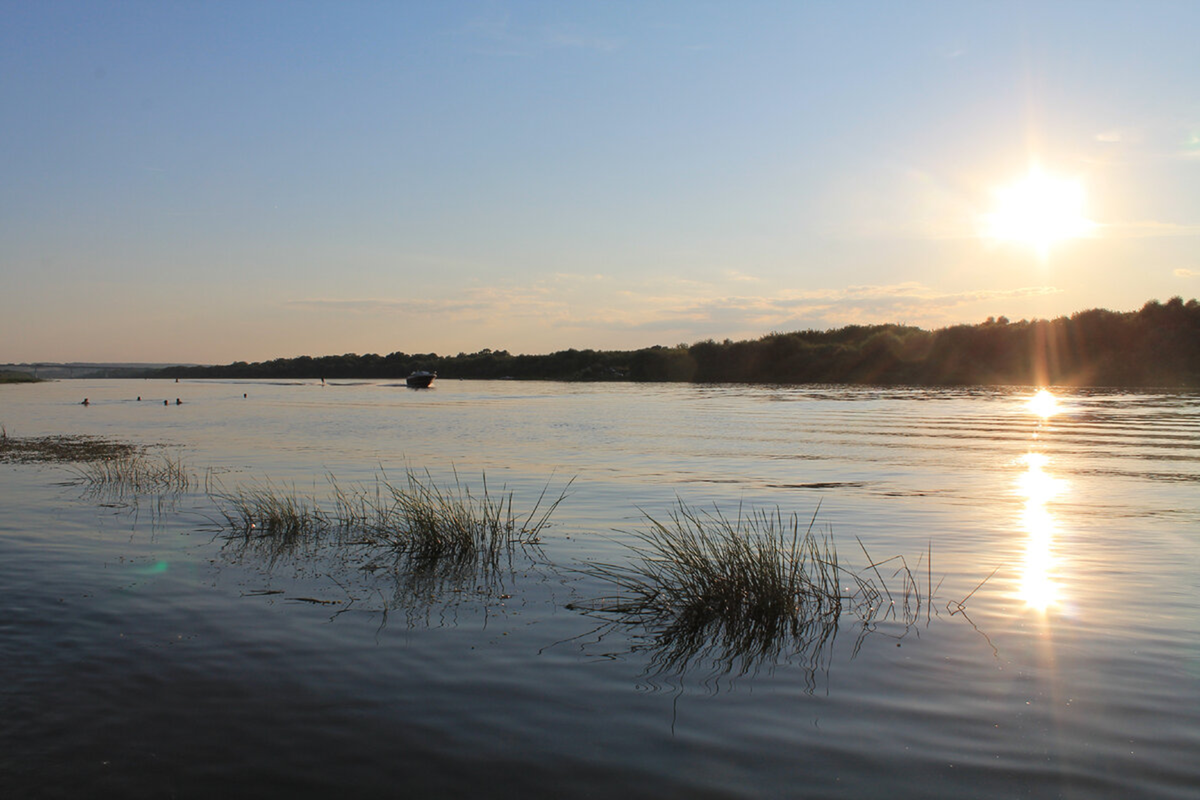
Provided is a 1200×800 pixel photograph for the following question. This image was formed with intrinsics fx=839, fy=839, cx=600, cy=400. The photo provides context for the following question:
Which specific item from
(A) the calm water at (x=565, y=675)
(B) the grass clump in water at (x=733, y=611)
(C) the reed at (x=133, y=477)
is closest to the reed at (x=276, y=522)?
(A) the calm water at (x=565, y=675)

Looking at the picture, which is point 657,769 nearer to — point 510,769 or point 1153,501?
point 510,769

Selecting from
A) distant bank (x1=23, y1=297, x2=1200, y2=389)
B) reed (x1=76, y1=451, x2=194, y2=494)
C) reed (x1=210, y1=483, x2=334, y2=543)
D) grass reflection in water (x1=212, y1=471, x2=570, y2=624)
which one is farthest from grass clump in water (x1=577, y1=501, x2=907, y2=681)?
distant bank (x1=23, y1=297, x2=1200, y2=389)

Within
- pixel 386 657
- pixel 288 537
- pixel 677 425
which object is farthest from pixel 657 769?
pixel 677 425

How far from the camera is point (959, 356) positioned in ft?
405

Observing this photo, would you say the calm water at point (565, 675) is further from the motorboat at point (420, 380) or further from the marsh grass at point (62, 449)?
the motorboat at point (420, 380)

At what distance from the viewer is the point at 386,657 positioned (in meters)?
8.39

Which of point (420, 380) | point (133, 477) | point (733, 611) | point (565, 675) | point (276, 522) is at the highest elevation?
point (420, 380)

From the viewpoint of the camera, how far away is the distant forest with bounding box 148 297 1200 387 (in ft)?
336

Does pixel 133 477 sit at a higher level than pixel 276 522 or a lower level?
higher

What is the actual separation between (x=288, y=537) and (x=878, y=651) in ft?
34.3

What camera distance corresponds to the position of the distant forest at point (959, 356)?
336 ft

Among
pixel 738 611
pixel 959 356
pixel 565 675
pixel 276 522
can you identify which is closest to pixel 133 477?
pixel 276 522

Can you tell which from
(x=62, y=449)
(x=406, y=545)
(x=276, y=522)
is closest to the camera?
(x=406, y=545)

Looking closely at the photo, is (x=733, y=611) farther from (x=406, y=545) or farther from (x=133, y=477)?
(x=133, y=477)
